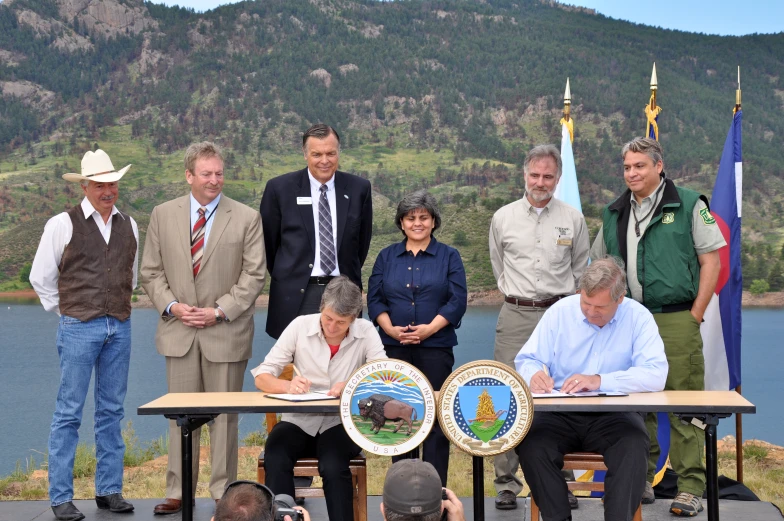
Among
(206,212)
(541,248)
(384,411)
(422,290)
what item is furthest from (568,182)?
(384,411)

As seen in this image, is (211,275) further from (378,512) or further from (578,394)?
(578,394)

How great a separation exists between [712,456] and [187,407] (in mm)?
2123

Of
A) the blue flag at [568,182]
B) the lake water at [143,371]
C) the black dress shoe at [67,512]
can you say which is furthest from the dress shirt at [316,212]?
the lake water at [143,371]

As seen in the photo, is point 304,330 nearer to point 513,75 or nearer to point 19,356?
point 19,356

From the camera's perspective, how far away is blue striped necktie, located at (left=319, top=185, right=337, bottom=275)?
450cm

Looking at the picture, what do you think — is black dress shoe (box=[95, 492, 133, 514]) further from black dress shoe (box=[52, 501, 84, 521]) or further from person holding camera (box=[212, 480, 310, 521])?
person holding camera (box=[212, 480, 310, 521])

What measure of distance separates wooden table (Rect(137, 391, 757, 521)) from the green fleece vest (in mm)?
813

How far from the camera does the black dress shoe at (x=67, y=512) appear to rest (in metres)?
4.19

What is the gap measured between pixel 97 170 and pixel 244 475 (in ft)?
12.2

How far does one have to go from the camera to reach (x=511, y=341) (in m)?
4.51

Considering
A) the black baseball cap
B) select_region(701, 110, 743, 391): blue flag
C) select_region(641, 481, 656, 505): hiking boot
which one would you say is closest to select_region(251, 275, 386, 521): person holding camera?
the black baseball cap

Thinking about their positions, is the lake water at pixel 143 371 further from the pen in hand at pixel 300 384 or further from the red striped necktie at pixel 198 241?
the pen in hand at pixel 300 384

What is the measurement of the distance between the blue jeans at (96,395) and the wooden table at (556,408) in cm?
84

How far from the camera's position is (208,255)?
438 cm
